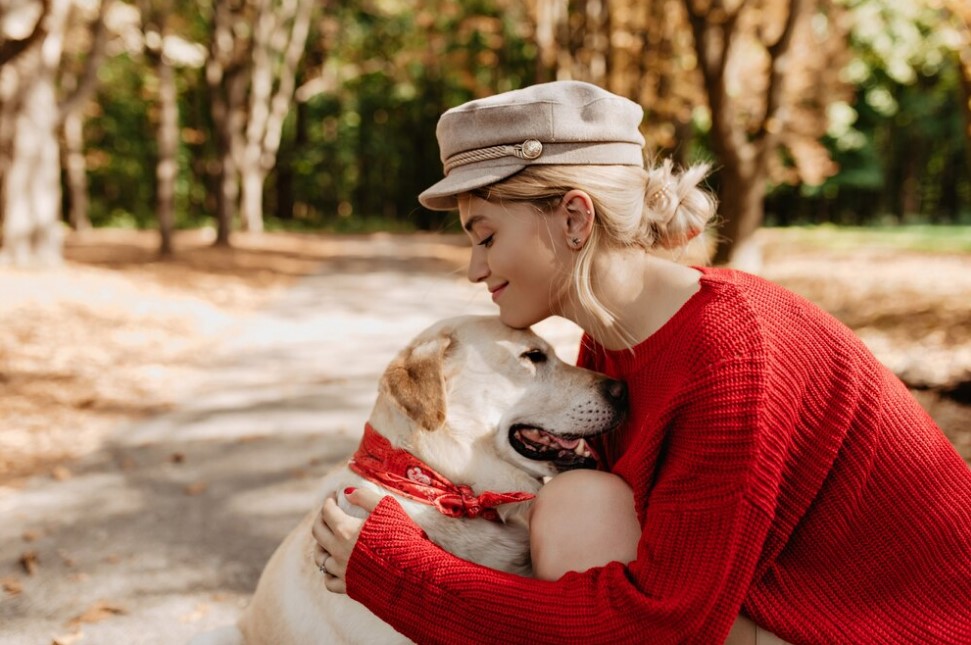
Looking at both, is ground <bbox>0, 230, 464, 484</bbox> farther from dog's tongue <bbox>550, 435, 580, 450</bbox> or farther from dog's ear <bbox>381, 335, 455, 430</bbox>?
dog's tongue <bbox>550, 435, 580, 450</bbox>

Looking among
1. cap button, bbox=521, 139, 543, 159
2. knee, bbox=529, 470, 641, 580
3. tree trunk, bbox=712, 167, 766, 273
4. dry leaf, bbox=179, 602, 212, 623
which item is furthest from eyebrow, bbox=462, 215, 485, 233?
tree trunk, bbox=712, 167, 766, 273

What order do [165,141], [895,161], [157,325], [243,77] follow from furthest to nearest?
[895,161]
[243,77]
[165,141]
[157,325]

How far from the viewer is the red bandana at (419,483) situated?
2.29 m

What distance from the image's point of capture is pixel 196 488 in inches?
182

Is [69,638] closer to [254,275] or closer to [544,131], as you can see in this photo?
[544,131]

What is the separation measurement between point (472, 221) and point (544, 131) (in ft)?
1.17

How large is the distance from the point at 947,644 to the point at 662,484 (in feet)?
2.38

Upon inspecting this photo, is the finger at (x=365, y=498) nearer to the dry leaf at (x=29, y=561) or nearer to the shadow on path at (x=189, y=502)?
the shadow on path at (x=189, y=502)

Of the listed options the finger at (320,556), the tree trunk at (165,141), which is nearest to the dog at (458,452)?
the finger at (320,556)

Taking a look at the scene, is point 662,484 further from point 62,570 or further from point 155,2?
point 155,2

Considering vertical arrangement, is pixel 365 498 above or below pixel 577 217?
below

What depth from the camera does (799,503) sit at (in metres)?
1.77

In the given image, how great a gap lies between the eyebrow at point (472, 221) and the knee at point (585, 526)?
2.53 ft

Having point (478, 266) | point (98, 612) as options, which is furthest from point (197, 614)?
point (478, 266)
